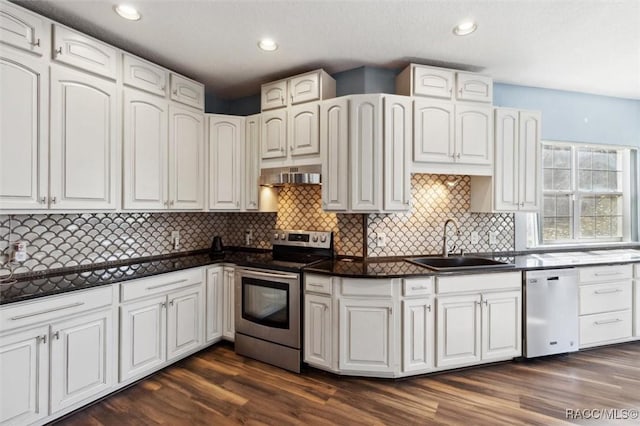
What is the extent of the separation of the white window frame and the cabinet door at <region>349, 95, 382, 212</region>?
193 centimetres

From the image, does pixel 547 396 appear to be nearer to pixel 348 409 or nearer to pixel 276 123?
pixel 348 409

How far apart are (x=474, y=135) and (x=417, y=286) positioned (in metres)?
1.55

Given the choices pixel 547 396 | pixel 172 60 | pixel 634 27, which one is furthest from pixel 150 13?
pixel 547 396

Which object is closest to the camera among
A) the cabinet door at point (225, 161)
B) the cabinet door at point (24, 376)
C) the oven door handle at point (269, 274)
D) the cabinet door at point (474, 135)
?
the cabinet door at point (24, 376)

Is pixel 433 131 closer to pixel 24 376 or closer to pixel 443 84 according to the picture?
pixel 443 84

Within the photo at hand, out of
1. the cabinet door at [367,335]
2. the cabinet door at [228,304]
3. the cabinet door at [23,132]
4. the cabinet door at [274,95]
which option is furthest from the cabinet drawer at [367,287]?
the cabinet door at [23,132]

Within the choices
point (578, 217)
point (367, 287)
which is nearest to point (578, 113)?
point (578, 217)

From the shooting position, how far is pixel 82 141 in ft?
7.43

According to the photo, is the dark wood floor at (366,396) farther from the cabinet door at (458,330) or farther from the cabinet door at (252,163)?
the cabinet door at (252,163)

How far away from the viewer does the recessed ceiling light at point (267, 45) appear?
257 centimetres

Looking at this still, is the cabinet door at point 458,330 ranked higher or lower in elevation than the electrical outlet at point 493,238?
lower

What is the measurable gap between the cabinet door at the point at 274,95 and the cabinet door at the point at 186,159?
0.69 m

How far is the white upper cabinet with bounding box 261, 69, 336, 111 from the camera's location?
2930mm

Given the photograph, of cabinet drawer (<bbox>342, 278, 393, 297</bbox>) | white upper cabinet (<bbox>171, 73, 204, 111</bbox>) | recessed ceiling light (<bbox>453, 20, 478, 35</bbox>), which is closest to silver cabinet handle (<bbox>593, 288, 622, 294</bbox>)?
cabinet drawer (<bbox>342, 278, 393, 297</bbox>)
